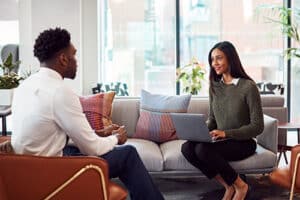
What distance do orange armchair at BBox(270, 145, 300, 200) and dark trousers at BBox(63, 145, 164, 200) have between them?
2.30 feet

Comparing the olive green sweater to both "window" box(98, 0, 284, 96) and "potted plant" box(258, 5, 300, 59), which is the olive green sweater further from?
"window" box(98, 0, 284, 96)

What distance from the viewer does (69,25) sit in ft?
20.2

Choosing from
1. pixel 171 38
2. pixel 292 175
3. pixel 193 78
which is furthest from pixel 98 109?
pixel 171 38

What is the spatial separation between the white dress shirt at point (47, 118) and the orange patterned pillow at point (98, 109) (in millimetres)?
1421

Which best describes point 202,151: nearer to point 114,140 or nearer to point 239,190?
point 239,190

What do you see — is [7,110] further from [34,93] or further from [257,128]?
[257,128]

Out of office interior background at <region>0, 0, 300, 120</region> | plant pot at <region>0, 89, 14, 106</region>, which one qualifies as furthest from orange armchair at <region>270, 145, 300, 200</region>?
office interior background at <region>0, 0, 300, 120</region>

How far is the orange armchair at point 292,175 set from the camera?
251 cm

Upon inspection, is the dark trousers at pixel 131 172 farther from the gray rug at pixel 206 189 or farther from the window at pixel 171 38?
the window at pixel 171 38

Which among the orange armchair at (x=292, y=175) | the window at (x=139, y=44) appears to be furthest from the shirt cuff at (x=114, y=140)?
the window at (x=139, y=44)

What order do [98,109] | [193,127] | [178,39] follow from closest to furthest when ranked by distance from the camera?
[193,127], [98,109], [178,39]

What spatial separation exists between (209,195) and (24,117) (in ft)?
6.20

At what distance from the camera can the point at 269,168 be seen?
11.1 feet

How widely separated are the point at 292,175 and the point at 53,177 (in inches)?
51.4
